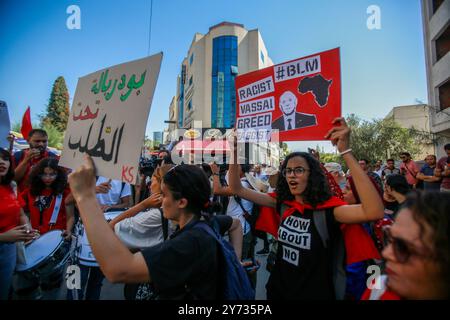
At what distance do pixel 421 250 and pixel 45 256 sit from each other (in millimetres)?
2912

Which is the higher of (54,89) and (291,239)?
(54,89)

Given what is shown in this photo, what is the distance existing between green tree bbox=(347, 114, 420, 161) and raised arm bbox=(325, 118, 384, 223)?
2330cm

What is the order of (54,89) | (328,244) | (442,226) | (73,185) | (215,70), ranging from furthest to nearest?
1. (54,89)
2. (215,70)
3. (328,244)
4. (73,185)
5. (442,226)

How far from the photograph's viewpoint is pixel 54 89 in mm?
53156

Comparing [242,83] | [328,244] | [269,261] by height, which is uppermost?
[242,83]

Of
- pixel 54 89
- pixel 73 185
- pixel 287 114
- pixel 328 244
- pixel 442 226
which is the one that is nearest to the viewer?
pixel 442 226

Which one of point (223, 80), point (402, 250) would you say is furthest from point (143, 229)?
point (223, 80)

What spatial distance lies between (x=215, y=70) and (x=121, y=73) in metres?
37.6

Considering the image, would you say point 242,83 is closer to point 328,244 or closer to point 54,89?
point 328,244

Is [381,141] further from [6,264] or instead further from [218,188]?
[6,264]

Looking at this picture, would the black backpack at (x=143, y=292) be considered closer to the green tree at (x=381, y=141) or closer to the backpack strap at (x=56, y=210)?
the backpack strap at (x=56, y=210)

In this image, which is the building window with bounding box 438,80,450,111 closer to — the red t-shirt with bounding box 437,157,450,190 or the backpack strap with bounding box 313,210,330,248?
the red t-shirt with bounding box 437,157,450,190

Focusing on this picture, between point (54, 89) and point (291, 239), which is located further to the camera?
point (54, 89)
